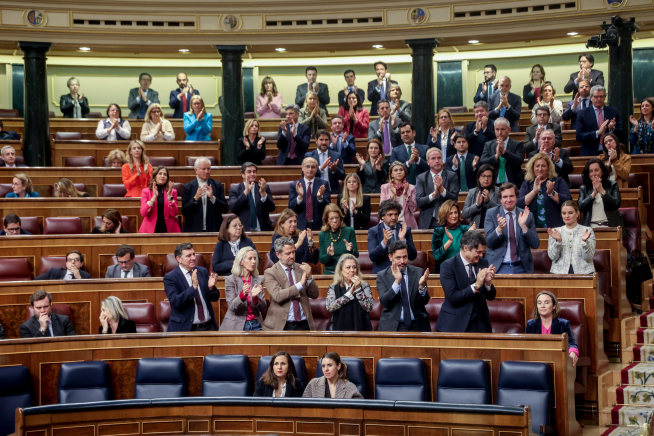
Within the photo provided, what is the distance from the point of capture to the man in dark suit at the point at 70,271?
19.6 feet

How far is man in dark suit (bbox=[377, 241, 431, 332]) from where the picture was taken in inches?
192

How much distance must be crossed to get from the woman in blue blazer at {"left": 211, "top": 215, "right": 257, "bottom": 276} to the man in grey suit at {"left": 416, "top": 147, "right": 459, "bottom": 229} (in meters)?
1.52

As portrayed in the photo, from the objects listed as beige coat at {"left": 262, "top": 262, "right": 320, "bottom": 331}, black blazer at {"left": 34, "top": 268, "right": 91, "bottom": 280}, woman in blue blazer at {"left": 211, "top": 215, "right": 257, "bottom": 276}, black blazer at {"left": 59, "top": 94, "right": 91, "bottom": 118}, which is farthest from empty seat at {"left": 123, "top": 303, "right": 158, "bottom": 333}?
black blazer at {"left": 59, "top": 94, "right": 91, "bottom": 118}

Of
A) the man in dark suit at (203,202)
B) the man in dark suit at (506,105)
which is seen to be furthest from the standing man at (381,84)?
the man in dark suit at (203,202)

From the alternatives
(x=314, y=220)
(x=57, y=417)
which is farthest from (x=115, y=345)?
(x=314, y=220)

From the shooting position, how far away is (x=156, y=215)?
265 inches

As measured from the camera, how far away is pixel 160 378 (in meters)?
4.80

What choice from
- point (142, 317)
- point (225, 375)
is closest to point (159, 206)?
point (142, 317)

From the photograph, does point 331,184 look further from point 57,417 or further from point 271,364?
point 57,417

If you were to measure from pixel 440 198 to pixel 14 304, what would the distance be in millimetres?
3184

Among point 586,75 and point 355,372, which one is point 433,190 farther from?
point 586,75

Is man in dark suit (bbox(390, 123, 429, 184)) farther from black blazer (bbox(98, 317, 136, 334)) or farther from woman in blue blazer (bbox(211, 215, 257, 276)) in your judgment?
black blazer (bbox(98, 317, 136, 334))

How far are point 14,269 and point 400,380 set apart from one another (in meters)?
3.30

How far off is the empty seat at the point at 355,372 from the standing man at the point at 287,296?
49 cm
